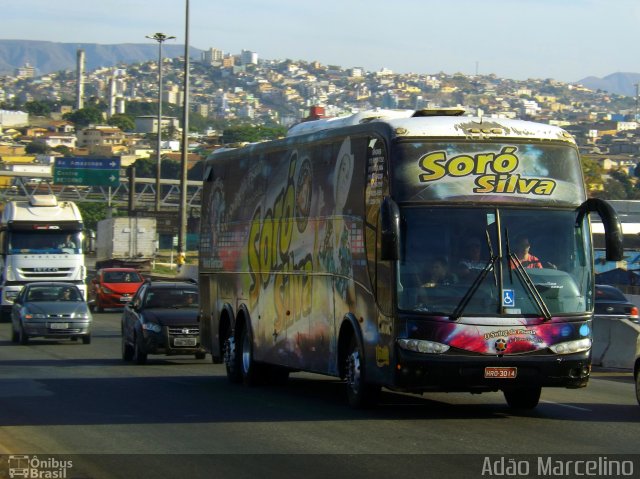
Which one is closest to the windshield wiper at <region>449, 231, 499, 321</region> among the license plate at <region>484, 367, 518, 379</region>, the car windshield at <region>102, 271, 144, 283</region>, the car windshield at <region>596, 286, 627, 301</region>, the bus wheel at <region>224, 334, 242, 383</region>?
the license plate at <region>484, 367, 518, 379</region>

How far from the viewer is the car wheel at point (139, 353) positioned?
2341cm

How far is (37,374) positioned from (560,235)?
10.6 meters

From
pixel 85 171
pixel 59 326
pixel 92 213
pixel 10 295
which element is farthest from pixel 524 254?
pixel 92 213

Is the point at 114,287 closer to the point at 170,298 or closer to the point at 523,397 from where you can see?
the point at 170,298

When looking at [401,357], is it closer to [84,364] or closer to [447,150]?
[447,150]

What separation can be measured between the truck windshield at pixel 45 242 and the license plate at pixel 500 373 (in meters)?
Result: 28.9

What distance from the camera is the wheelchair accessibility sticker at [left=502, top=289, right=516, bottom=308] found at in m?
13.2

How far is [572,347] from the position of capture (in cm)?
1342

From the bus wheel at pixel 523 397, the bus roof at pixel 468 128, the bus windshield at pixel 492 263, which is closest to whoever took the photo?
the bus windshield at pixel 492 263

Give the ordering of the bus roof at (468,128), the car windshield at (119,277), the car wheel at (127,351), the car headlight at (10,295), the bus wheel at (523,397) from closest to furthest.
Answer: the bus roof at (468,128) → the bus wheel at (523,397) → the car wheel at (127,351) → the car headlight at (10,295) → the car windshield at (119,277)

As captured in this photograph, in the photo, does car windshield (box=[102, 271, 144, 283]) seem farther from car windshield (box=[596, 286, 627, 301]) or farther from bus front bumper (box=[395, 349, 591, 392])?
bus front bumper (box=[395, 349, 591, 392])

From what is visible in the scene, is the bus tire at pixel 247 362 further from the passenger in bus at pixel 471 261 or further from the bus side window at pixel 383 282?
the passenger in bus at pixel 471 261

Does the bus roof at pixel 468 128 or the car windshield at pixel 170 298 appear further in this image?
the car windshield at pixel 170 298

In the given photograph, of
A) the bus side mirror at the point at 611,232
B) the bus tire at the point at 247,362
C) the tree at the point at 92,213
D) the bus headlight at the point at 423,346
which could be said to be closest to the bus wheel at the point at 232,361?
the bus tire at the point at 247,362
